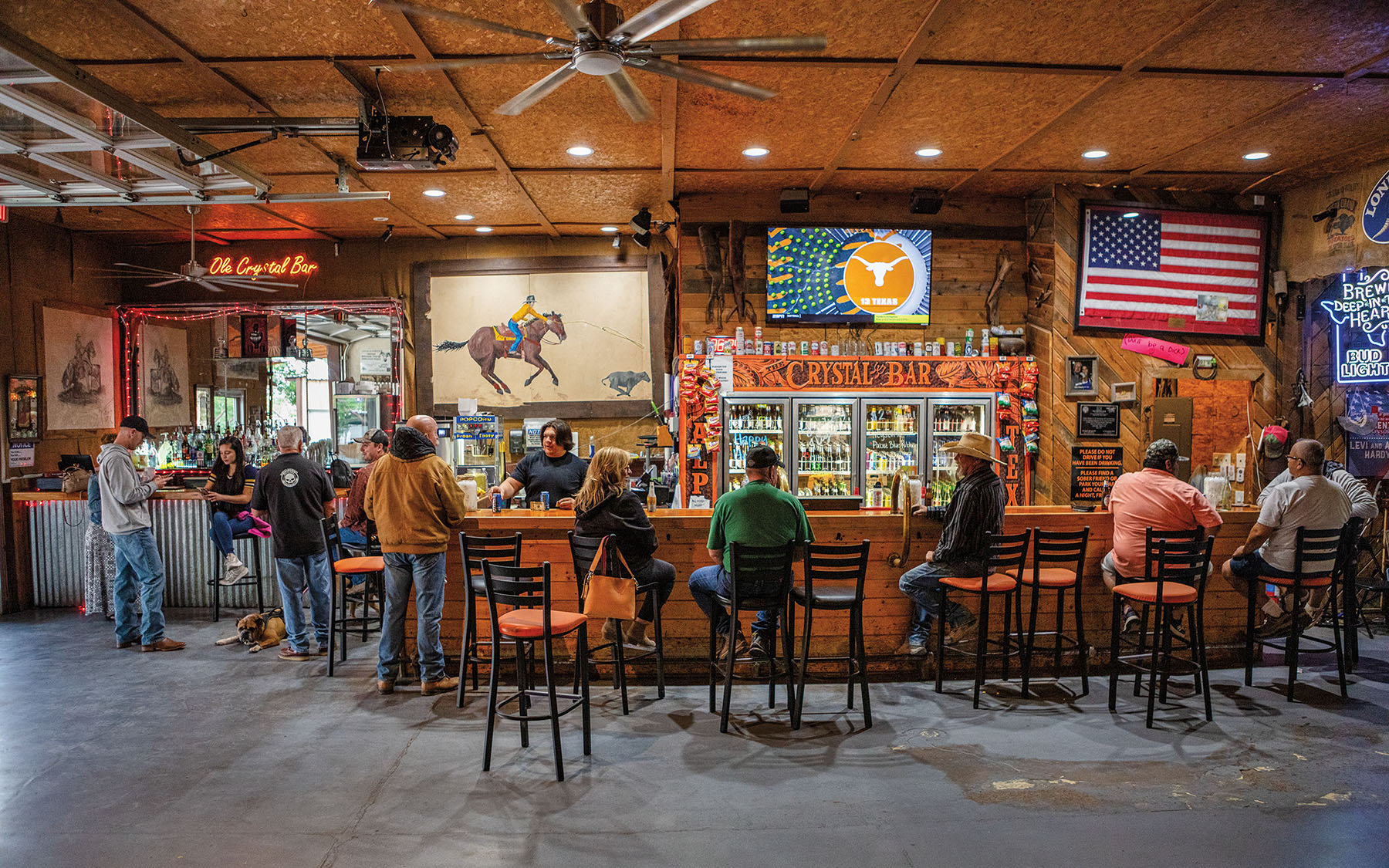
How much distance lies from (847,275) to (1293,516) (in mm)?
4073

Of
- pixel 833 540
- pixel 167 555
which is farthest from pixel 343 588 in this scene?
pixel 833 540

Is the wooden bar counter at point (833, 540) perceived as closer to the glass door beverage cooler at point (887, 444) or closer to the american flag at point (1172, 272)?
the glass door beverage cooler at point (887, 444)

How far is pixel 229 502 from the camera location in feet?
22.9

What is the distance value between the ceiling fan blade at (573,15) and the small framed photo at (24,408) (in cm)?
736

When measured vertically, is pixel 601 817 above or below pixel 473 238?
below

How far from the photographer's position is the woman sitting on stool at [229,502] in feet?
22.7

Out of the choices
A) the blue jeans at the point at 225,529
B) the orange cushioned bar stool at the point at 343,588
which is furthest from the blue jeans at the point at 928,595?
the blue jeans at the point at 225,529

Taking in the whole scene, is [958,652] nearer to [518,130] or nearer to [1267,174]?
[518,130]

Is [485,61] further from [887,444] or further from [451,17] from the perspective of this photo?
[887,444]

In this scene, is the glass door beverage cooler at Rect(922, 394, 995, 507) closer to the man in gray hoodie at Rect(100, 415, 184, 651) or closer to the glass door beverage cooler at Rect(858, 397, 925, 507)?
the glass door beverage cooler at Rect(858, 397, 925, 507)

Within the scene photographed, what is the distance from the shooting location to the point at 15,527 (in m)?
7.30

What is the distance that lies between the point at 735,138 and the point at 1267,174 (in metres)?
4.89

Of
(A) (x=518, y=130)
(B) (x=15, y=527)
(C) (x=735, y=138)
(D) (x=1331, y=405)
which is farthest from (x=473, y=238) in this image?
(D) (x=1331, y=405)

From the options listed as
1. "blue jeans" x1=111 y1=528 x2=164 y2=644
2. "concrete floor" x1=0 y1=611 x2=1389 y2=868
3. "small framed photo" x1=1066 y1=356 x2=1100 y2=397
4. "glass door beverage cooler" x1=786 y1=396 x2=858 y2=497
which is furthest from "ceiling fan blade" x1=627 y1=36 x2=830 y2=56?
"blue jeans" x1=111 y1=528 x2=164 y2=644
